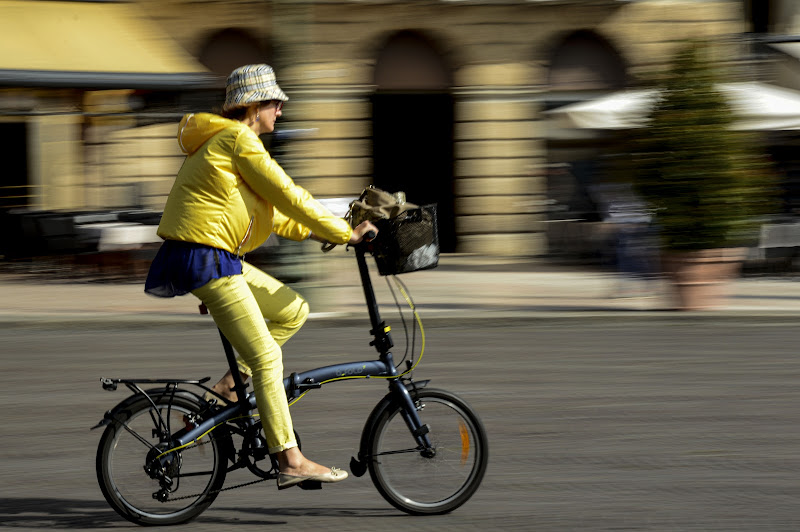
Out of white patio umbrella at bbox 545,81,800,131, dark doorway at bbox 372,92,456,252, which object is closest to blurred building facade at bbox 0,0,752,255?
dark doorway at bbox 372,92,456,252

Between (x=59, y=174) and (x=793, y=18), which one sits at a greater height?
(x=793, y=18)

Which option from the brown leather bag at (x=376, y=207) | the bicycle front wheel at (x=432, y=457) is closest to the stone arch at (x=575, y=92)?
the bicycle front wheel at (x=432, y=457)

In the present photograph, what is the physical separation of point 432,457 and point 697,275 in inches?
316

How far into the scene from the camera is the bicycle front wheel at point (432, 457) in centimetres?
525

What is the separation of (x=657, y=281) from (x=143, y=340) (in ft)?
18.5

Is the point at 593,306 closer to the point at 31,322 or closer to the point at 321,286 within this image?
the point at 321,286

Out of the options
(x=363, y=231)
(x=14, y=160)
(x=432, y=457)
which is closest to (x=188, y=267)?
(x=363, y=231)

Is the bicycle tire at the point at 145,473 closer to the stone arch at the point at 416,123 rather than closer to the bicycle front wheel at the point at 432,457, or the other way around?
the bicycle front wheel at the point at 432,457

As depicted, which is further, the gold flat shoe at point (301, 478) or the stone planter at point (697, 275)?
the stone planter at point (697, 275)

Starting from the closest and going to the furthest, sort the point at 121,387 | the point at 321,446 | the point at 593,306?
1. the point at 321,446
2. the point at 121,387
3. the point at 593,306

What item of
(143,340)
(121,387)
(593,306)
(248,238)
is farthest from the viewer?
(593,306)

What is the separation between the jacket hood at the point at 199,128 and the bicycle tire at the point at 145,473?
0.94 meters

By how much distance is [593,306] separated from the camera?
44.4 feet

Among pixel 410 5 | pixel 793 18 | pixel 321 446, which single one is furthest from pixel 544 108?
pixel 321 446
